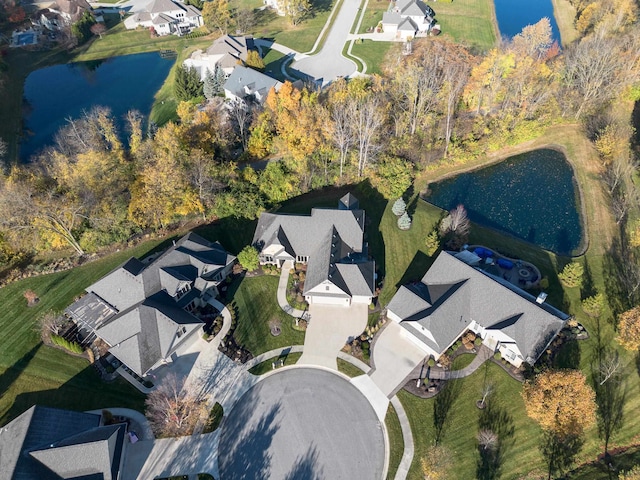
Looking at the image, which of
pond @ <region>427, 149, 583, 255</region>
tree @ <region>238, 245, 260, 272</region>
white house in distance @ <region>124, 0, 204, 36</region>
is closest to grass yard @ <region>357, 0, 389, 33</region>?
white house in distance @ <region>124, 0, 204, 36</region>

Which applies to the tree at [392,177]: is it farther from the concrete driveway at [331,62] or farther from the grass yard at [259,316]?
the concrete driveway at [331,62]

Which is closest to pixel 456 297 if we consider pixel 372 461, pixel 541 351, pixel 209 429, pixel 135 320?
pixel 541 351

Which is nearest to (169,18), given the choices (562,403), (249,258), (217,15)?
(217,15)

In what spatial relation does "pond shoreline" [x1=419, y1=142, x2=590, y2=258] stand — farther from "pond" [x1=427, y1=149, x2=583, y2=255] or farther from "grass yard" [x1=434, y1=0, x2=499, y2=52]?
"grass yard" [x1=434, y1=0, x2=499, y2=52]

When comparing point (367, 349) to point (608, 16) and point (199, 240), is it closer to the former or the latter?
point (199, 240)

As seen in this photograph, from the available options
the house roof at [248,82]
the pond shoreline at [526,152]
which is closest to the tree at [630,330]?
the pond shoreline at [526,152]

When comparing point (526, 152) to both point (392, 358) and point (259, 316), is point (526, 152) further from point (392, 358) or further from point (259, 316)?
point (259, 316)
